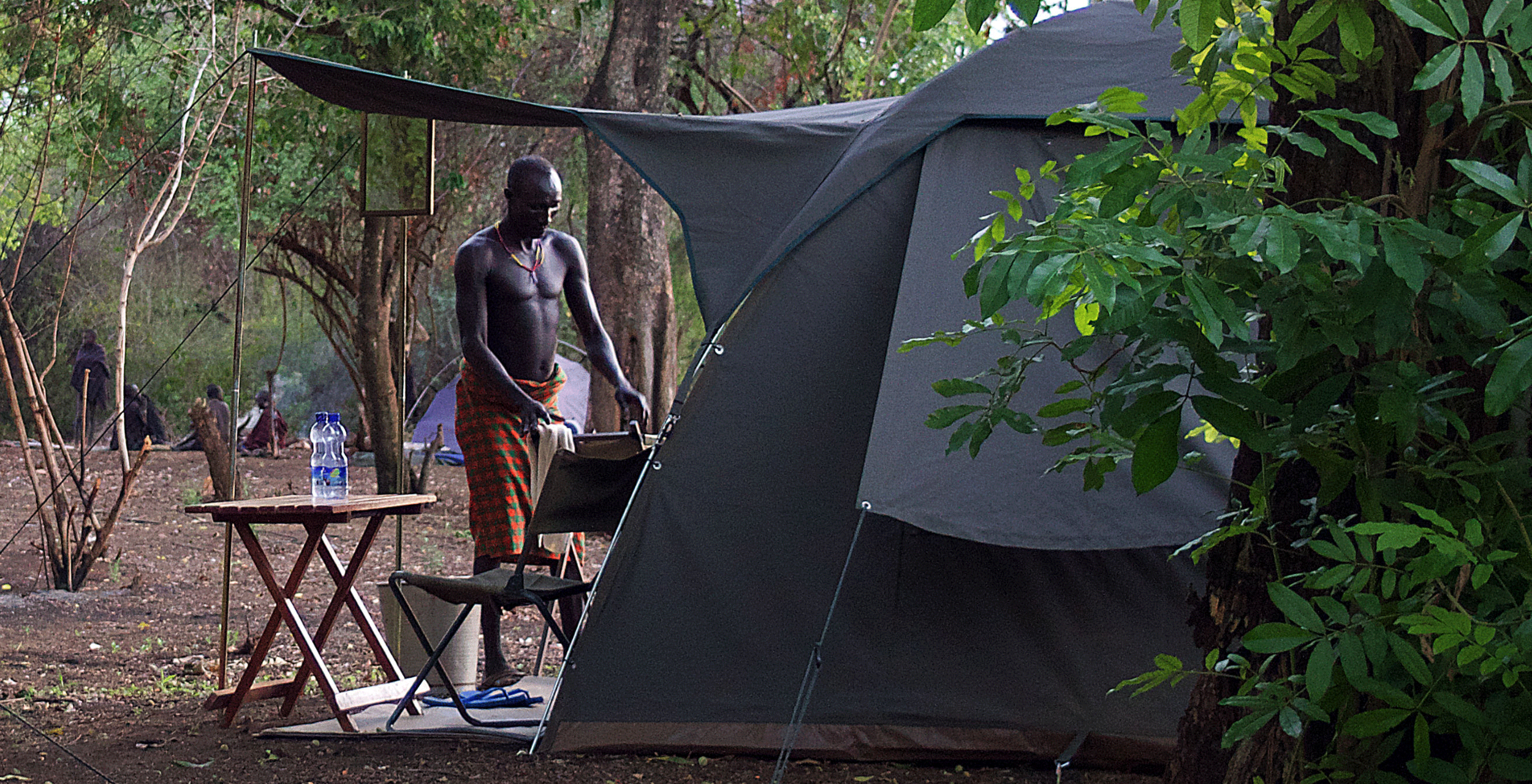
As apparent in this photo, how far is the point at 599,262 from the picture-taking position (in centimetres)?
852

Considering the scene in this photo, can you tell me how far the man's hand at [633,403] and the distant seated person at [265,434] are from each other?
13.2m

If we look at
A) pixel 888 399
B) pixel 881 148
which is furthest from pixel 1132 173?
pixel 881 148

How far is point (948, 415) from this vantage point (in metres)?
2.34

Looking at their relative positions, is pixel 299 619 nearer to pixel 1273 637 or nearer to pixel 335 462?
pixel 335 462

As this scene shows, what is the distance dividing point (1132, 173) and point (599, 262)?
6.75 meters

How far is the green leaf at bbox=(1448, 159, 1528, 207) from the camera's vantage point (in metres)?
1.77

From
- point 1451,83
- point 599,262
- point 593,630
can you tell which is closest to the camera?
point 1451,83

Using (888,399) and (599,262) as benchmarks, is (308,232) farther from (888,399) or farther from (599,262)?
(888,399)

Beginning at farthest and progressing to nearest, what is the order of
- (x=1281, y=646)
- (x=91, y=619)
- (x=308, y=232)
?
1. (x=308, y=232)
2. (x=91, y=619)
3. (x=1281, y=646)

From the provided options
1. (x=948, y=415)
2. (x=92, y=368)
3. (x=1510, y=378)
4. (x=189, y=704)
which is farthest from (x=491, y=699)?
(x=92, y=368)

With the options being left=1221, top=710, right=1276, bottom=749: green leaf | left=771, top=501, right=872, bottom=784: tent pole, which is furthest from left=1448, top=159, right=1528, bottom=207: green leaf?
left=771, top=501, right=872, bottom=784: tent pole

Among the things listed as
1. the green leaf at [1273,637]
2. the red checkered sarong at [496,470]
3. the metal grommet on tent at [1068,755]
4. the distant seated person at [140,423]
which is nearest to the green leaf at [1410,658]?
the green leaf at [1273,637]

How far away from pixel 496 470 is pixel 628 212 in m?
4.08

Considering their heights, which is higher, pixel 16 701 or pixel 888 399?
pixel 888 399
